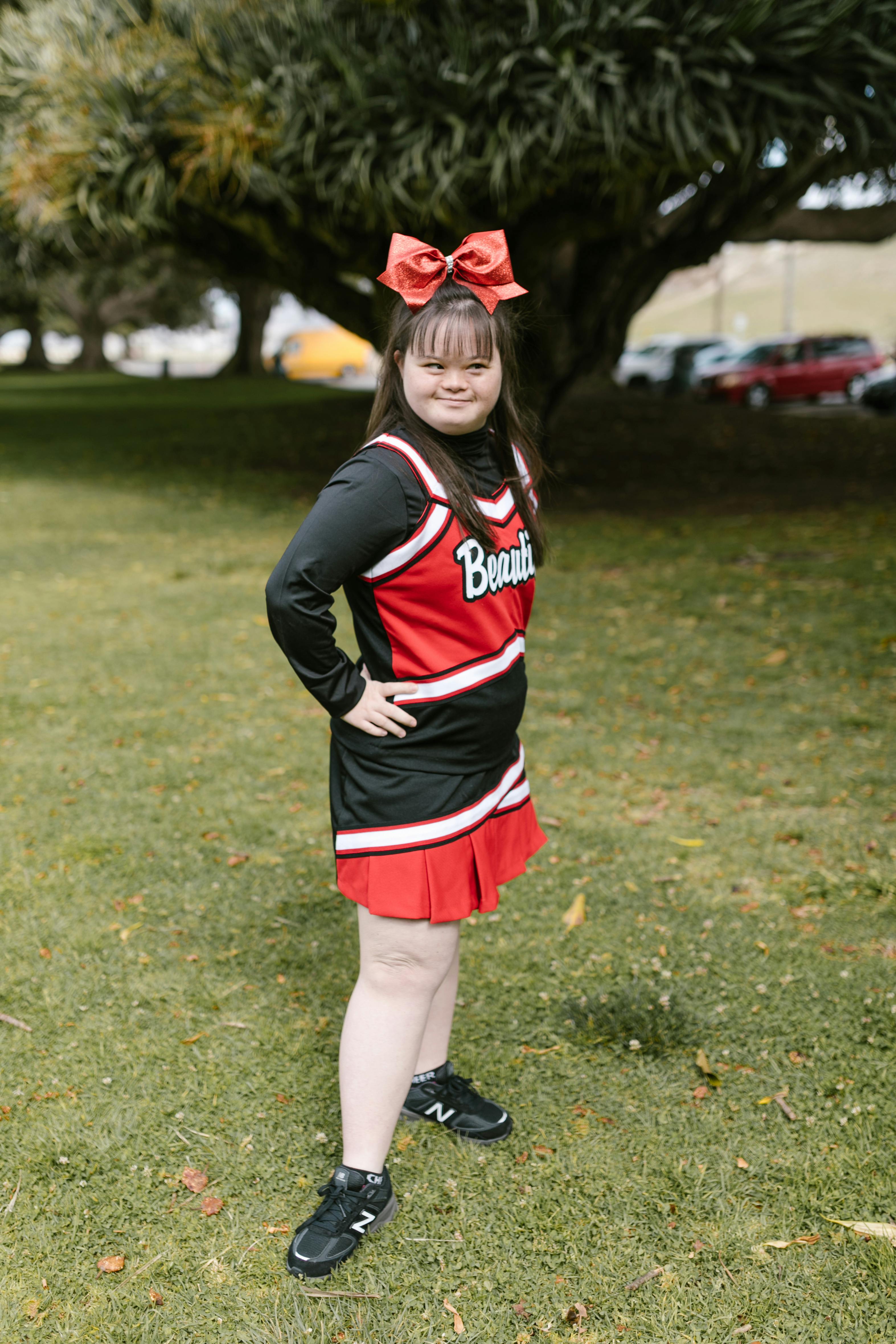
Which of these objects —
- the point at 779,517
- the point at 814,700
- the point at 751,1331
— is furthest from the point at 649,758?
the point at 779,517

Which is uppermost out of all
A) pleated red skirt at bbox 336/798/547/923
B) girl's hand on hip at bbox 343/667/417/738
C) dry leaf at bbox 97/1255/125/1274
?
girl's hand on hip at bbox 343/667/417/738

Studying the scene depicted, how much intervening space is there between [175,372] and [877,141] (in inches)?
1818

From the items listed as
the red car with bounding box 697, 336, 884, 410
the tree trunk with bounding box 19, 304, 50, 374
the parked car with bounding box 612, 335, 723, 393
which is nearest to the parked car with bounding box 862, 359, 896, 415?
the red car with bounding box 697, 336, 884, 410

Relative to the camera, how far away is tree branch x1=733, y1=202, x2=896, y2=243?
16.0 meters

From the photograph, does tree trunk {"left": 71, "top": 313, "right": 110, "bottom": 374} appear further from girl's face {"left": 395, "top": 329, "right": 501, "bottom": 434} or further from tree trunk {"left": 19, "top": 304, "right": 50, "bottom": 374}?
girl's face {"left": 395, "top": 329, "right": 501, "bottom": 434}

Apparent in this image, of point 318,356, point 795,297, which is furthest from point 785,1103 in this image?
point 795,297

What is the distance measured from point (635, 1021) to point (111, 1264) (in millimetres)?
1435

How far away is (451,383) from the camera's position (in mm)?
2045

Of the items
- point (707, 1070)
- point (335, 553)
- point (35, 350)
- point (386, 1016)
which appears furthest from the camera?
point (35, 350)

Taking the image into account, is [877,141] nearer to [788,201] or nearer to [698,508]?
[788,201]

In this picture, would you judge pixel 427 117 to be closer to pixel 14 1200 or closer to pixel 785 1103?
pixel 785 1103

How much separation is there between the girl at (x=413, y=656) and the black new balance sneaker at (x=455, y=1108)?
0.32 metres

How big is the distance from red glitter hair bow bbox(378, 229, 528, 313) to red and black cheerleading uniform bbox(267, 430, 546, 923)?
263mm

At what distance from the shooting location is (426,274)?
2.05 m
